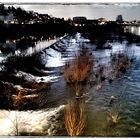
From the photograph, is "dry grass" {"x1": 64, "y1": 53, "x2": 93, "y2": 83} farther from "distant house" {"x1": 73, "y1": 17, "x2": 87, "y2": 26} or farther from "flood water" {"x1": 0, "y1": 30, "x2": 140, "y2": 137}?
"distant house" {"x1": 73, "y1": 17, "x2": 87, "y2": 26}

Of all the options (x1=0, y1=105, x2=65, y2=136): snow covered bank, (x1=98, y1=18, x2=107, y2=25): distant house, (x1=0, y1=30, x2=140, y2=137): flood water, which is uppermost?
(x1=98, y1=18, x2=107, y2=25): distant house

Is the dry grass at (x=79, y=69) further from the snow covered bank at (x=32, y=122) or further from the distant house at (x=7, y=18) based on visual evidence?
the distant house at (x=7, y=18)

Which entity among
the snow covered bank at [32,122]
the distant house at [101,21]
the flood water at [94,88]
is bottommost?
the snow covered bank at [32,122]

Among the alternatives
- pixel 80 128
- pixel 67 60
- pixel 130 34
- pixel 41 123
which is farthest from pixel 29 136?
pixel 130 34

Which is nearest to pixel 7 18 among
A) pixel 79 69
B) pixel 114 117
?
pixel 79 69

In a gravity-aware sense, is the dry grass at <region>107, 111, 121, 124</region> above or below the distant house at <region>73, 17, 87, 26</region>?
below

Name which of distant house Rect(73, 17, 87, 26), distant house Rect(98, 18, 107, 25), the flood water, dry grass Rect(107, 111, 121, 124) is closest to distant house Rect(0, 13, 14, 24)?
the flood water

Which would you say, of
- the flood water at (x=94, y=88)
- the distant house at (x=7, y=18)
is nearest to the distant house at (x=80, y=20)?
the flood water at (x=94, y=88)
